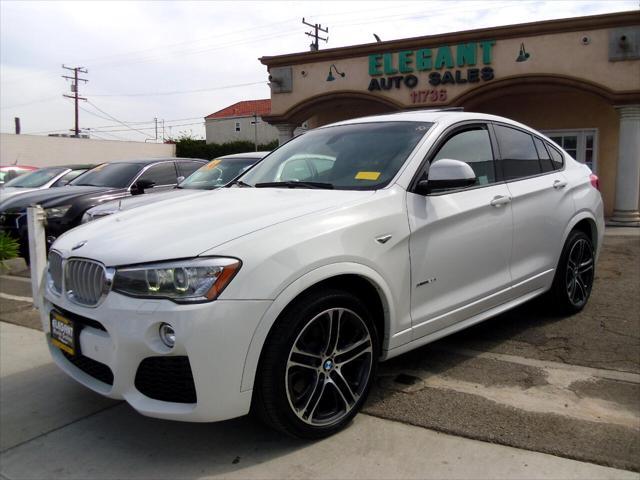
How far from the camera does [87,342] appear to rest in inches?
109

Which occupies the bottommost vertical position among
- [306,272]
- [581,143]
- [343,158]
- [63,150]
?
[306,272]

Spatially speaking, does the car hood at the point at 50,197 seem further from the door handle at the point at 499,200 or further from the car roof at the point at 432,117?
the door handle at the point at 499,200

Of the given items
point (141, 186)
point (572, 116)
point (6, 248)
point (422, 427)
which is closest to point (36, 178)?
point (141, 186)

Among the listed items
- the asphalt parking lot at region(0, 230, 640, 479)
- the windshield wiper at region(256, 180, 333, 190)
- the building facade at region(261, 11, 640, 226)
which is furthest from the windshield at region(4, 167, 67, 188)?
the windshield wiper at region(256, 180, 333, 190)

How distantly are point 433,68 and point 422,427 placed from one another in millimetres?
11583

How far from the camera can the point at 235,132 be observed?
222 feet

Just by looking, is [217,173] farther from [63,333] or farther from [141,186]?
[63,333]

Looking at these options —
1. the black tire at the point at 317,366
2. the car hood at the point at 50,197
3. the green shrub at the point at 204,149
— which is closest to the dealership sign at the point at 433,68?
the car hood at the point at 50,197

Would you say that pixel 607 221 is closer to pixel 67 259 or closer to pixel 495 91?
pixel 495 91

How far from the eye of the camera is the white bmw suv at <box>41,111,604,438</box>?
251 centimetres

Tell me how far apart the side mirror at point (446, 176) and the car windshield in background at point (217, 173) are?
4.02 metres

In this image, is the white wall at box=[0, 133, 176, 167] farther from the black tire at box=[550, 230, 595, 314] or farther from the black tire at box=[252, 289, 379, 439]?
the black tire at box=[252, 289, 379, 439]

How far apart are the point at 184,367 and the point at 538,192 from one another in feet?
10.2

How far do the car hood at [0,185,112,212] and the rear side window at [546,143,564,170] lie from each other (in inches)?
228
